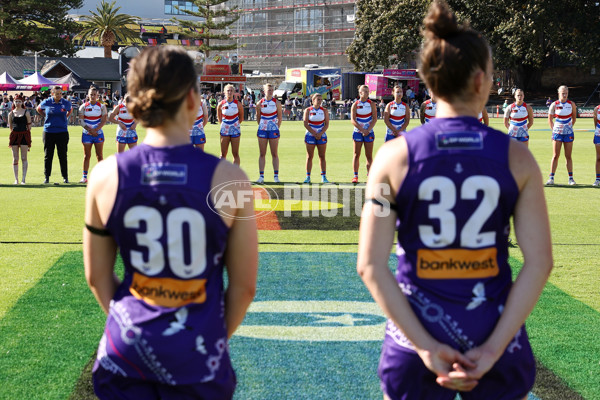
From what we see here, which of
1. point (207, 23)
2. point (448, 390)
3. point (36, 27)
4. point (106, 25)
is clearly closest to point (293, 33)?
point (207, 23)

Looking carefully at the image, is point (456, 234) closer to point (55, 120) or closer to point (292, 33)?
point (55, 120)

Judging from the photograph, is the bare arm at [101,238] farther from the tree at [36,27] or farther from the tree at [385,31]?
the tree at [36,27]

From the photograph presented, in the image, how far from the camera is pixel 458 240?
2188 mm

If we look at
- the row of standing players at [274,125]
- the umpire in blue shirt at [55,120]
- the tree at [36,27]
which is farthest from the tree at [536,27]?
the umpire in blue shirt at [55,120]

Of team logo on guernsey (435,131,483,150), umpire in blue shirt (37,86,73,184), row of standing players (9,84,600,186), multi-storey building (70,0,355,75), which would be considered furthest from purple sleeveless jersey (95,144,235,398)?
multi-storey building (70,0,355,75)

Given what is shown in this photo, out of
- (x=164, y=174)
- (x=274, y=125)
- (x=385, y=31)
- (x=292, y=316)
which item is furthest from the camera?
(x=385, y=31)

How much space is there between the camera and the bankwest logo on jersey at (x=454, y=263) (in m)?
2.20

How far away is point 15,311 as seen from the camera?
579 centimetres

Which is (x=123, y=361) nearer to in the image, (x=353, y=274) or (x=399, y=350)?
(x=399, y=350)

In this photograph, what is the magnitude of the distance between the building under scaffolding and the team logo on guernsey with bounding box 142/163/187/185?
8263cm

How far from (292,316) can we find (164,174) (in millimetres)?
3660

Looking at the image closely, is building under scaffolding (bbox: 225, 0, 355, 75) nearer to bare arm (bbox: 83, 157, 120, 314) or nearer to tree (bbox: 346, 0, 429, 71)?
tree (bbox: 346, 0, 429, 71)

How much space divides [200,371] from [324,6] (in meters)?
87.4

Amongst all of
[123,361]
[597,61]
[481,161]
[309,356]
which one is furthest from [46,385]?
[597,61]
